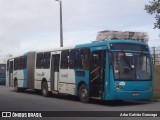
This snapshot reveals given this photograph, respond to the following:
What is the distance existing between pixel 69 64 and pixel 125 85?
474 cm

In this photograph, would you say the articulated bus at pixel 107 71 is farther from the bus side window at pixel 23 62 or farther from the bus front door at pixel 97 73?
the bus side window at pixel 23 62

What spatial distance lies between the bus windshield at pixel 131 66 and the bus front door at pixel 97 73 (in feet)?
2.33

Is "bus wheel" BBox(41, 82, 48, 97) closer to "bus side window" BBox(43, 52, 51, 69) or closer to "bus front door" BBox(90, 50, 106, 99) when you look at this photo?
"bus side window" BBox(43, 52, 51, 69)

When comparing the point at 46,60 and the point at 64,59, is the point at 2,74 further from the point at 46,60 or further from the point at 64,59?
the point at 64,59

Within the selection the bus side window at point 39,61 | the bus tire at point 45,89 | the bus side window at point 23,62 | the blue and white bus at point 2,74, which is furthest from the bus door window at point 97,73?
the blue and white bus at point 2,74

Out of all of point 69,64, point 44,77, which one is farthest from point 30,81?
point 69,64

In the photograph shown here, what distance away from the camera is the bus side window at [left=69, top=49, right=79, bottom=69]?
22000mm

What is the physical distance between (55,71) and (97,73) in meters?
5.39

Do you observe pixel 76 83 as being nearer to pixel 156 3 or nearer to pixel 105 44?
pixel 105 44

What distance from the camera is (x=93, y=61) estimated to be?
66.5 feet

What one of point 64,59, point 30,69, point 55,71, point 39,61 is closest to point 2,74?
point 30,69

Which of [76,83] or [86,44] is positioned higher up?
[86,44]

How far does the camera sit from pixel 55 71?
24781mm

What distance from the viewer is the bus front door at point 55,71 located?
24562 mm
